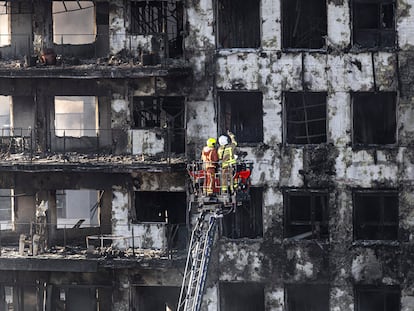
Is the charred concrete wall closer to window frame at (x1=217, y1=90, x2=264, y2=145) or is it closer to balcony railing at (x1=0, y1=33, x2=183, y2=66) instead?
window frame at (x1=217, y1=90, x2=264, y2=145)

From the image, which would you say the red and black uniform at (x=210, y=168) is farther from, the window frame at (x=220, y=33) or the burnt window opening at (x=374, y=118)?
the burnt window opening at (x=374, y=118)

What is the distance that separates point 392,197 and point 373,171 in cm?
113

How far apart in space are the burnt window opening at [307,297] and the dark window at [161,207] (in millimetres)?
4657

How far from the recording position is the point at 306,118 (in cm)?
3331

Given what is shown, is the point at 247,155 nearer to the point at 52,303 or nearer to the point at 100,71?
the point at 100,71

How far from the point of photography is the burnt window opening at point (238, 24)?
109 ft

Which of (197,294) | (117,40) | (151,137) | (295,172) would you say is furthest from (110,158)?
(197,294)

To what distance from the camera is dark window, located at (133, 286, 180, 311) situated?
3456cm

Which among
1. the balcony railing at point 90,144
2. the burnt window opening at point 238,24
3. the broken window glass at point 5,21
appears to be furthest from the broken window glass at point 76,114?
the burnt window opening at point 238,24

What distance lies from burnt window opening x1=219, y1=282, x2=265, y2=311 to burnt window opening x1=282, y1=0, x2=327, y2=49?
8.48 metres

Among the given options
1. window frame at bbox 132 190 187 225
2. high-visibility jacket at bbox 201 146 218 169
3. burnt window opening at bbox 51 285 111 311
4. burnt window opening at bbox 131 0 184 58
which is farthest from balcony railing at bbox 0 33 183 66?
burnt window opening at bbox 51 285 111 311

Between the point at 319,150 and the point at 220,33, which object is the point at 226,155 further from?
the point at 220,33

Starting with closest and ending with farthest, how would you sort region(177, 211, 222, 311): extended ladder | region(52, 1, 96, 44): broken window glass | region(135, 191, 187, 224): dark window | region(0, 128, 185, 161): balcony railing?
region(177, 211, 222, 311): extended ladder < region(0, 128, 185, 161): balcony railing < region(135, 191, 187, 224): dark window < region(52, 1, 96, 44): broken window glass

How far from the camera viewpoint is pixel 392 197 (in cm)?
3278
